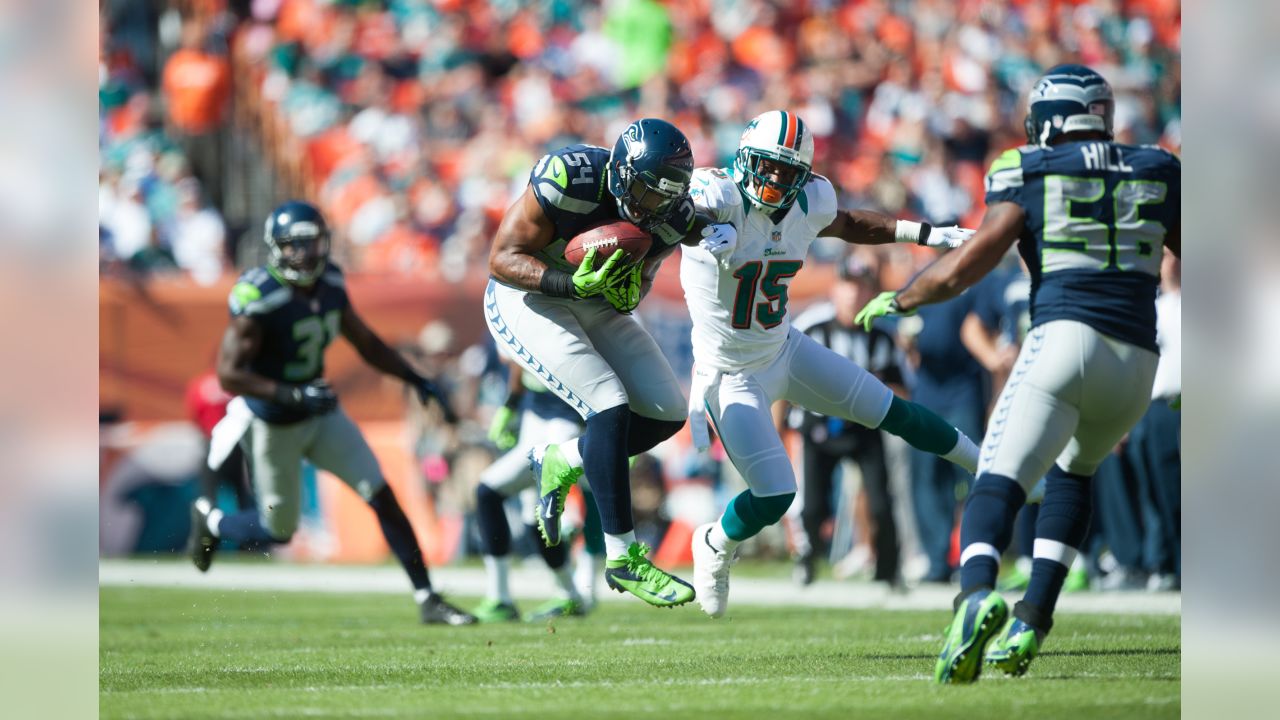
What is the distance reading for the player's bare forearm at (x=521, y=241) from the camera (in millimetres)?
5590

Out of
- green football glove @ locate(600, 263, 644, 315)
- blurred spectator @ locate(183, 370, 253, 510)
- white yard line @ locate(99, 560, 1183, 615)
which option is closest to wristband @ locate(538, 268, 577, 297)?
green football glove @ locate(600, 263, 644, 315)

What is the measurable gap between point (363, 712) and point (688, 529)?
7030mm

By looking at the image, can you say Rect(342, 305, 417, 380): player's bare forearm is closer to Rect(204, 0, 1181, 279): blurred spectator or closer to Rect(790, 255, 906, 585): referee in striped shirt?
Rect(790, 255, 906, 585): referee in striped shirt

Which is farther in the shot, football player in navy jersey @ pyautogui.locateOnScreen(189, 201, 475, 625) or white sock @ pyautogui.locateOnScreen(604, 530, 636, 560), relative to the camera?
football player in navy jersey @ pyautogui.locateOnScreen(189, 201, 475, 625)

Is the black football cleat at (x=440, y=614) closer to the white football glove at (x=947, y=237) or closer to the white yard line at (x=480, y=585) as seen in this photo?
the white yard line at (x=480, y=585)

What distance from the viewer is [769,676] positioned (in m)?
5.21

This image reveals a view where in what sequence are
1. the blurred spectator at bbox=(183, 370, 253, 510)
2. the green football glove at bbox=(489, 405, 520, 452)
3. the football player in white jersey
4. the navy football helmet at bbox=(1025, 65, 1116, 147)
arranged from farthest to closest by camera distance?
the blurred spectator at bbox=(183, 370, 253, 510) → the green football glove at bbox=(489, 405, 520, 452) → the football player in white jersey → the navy football helmet at bbox=(1025, 65, 1116, 147)

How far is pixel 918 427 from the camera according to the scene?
6230 millimetres

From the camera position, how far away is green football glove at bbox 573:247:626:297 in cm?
533

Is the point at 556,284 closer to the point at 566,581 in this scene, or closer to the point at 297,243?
the point at 297,243

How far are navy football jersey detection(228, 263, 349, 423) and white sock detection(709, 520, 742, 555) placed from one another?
8.06 feet
